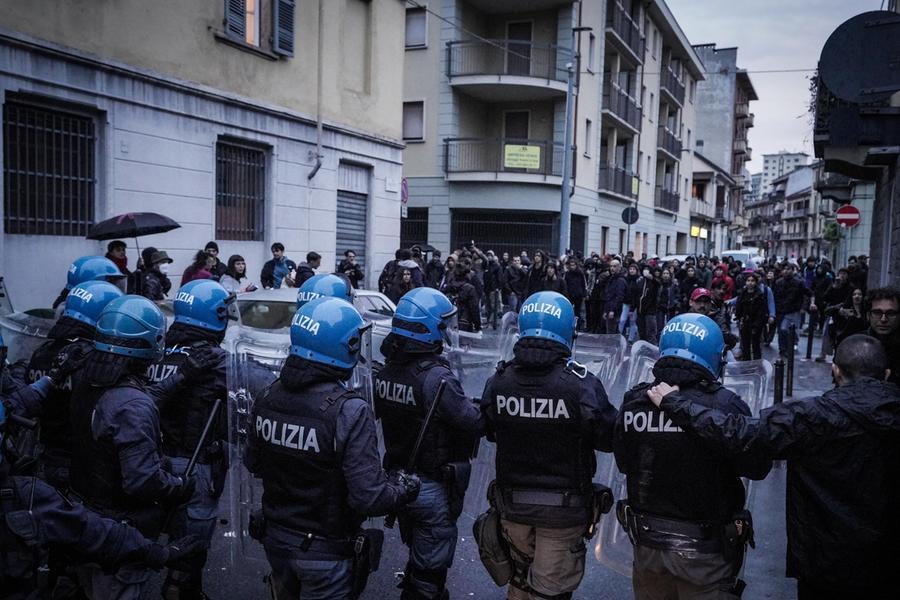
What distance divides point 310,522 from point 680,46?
4078 centimetres

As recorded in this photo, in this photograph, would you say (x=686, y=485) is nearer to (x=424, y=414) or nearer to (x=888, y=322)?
(x=424, y=414)

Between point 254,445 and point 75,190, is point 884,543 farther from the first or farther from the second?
point 75,190

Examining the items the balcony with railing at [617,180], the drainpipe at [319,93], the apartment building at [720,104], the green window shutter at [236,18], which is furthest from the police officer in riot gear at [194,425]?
the apartment building at [720,104]

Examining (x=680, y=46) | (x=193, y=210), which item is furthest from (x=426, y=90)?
(x=680, y=46)

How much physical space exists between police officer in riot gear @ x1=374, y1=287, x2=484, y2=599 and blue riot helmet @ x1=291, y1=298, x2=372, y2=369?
69cm

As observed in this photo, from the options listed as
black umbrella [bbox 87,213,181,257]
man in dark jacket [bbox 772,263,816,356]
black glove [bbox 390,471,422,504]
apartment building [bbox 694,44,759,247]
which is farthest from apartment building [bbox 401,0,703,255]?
apartment building [bbox 694,44,759,247]

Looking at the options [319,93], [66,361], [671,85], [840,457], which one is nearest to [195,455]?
[66,361]

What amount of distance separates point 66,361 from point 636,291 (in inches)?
481

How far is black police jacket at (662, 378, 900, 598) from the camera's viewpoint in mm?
2818

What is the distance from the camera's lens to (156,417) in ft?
10.4

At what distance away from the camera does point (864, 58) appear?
160 inches

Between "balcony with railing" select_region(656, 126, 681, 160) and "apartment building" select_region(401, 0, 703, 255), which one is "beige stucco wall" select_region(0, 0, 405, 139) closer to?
"apartment building" select_region(401, 0, 703, 255)

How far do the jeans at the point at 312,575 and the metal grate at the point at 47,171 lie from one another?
789cm

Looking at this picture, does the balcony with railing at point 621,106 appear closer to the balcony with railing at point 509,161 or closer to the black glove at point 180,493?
the balcony with railing at point 509,161
